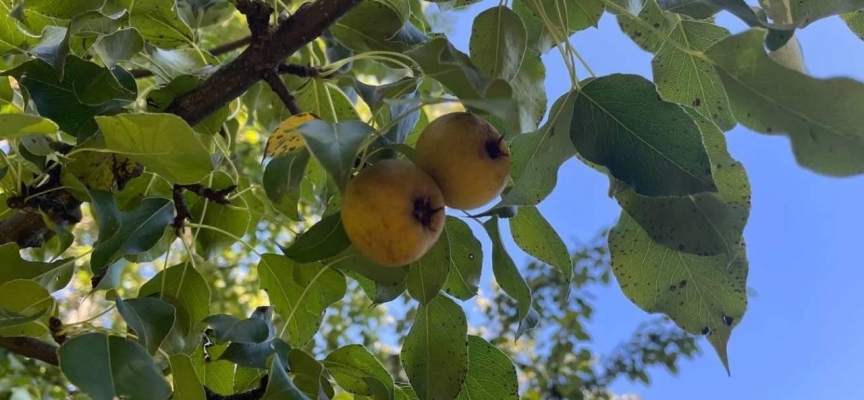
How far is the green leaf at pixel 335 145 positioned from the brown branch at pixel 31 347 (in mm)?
378

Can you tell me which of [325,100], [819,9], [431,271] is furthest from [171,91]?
[819,9]

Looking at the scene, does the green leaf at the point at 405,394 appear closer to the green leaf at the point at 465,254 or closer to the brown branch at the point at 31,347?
the green leaf at the point at 465,254

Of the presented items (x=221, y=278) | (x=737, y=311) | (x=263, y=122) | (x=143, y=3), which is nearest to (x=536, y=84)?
(x=737, y=311)

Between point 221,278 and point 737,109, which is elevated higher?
point 737,109

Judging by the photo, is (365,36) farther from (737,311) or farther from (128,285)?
(128,285)

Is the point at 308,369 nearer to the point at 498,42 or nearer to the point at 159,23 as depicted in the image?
the point at 498,42

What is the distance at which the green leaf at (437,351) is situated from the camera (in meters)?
0.59

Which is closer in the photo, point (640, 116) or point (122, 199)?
point (640, 116)

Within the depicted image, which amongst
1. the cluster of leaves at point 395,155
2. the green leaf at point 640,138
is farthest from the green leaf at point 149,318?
the green leaf at point 640,138

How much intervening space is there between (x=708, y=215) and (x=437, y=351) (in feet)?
0.81

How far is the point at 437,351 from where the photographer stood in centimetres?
61

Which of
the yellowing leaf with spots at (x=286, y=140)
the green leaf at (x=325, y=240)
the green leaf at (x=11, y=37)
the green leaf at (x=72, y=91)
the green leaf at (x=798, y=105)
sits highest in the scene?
the green leaf at (x=798, y=105)

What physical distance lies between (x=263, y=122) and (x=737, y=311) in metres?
0.66

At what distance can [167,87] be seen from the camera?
61cm
